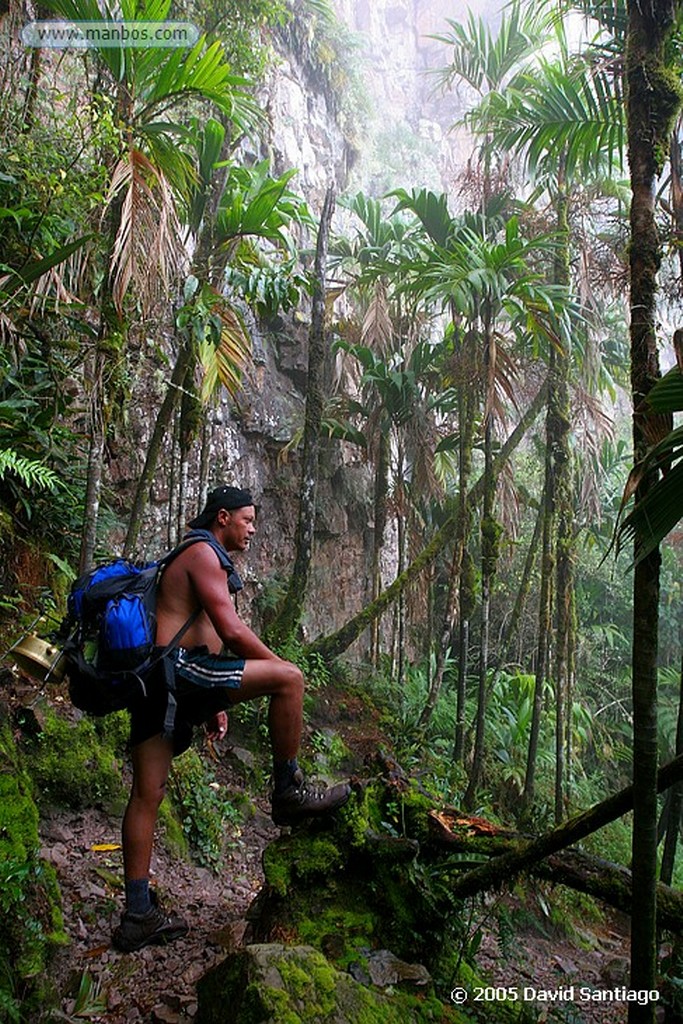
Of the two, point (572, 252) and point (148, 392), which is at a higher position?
point (572, 252)

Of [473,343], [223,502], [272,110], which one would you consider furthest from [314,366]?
[272,110]

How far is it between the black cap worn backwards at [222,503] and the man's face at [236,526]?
0.07ft

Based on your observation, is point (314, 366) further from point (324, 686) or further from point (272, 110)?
point (272, 110)

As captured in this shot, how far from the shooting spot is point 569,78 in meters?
5.21

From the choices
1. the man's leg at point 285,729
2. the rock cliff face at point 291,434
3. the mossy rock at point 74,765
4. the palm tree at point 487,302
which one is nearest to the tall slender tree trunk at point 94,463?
the mossy rock at point 74,765

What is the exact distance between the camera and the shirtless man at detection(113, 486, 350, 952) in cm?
271

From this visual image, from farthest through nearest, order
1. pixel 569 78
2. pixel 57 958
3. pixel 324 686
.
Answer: pixel 324 686, pixel 569 78, pixel 57 958

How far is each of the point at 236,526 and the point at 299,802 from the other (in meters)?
1.28

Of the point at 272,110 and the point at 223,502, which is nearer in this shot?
the point at 223,502

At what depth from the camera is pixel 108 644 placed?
252 centimetres

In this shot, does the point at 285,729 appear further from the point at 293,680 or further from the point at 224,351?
the point at 224,351

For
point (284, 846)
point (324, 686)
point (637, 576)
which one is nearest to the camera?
point (637, 576)

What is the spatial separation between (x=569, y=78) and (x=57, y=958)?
659 cm

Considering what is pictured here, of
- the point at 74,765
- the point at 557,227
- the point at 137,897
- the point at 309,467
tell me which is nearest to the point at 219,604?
the point at 137,897
